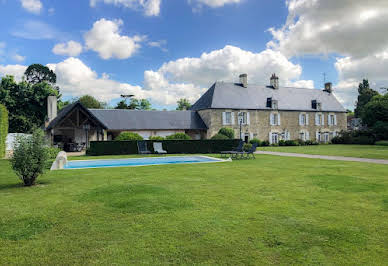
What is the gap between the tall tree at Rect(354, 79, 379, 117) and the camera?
54938 millimetres

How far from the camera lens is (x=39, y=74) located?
46969 millimetres

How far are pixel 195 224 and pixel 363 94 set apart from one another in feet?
208

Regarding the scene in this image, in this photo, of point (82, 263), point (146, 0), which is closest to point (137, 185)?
point (82, 263)

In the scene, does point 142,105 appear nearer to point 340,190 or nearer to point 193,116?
point 193,116

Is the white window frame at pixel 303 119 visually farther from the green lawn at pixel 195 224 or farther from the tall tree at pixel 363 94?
the green lawn at pixel 195 224

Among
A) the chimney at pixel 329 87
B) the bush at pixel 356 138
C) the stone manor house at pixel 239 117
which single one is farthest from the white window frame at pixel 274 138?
the chimney at pixel 329 87

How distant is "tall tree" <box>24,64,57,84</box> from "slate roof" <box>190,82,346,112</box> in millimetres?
27619

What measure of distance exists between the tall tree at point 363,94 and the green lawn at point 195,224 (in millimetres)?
56053

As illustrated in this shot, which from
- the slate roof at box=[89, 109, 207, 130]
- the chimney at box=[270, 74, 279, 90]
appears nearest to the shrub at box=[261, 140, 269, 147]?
the slate roof at box=[89, 109, 207, 130]

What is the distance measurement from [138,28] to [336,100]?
35286mm

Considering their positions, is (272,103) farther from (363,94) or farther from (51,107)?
(363,94)

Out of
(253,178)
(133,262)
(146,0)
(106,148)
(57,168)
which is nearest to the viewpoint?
(133,262)

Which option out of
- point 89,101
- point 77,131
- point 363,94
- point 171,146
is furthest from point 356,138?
point 89,101

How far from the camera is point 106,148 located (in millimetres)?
20203
